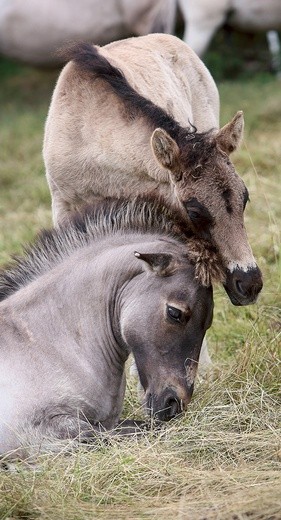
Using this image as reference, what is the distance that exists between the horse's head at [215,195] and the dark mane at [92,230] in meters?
0.12

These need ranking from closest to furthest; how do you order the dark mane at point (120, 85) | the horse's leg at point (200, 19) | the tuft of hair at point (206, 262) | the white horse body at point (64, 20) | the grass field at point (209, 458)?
the grass field at point (209, 458) → the tuft of hair at point (206, 262) → the dark mane at point (120, 85) → the horse's leg at point (200, 19) → the white horse body at point (64, 20)

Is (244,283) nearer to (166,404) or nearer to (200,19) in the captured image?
(166,404)

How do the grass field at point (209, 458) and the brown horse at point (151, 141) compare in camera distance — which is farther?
the brown horse at point (151, 141)

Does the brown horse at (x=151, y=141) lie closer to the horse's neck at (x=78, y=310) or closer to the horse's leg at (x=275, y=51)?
the horse's neck at (x=78, y=310)

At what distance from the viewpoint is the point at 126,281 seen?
205 inches

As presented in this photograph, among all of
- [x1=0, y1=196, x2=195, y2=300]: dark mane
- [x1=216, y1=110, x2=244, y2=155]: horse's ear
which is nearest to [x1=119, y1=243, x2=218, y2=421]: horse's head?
[x1=0, y1=196, x2=195, y2=300]: dark mane

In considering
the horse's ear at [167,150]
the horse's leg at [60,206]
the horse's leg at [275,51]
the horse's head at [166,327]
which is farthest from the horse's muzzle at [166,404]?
the horse's leg at [275,51]

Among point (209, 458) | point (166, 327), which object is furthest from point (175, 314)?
point (209, 458)

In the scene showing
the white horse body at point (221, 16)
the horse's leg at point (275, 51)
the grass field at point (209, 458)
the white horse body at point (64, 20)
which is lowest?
the horse's leg at point (275, 51)

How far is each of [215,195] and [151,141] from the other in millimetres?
491

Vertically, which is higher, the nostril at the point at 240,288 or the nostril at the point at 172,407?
the nostril at the point at 240,288

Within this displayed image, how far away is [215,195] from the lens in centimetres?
541

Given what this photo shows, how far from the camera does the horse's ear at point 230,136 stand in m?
5.69

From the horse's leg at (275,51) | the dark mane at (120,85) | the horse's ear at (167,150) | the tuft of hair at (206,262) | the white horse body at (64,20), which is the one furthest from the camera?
the horse's leg at (275,51)
